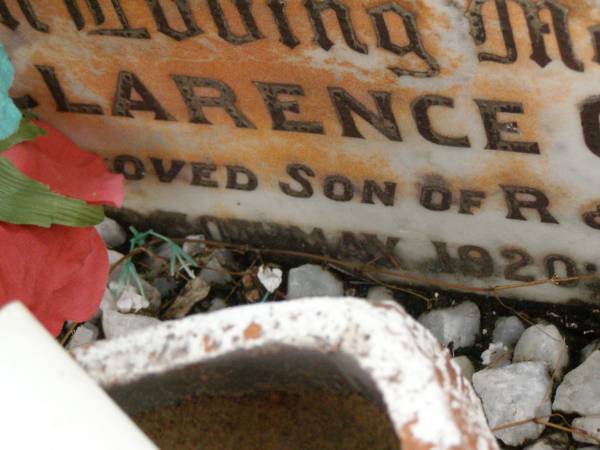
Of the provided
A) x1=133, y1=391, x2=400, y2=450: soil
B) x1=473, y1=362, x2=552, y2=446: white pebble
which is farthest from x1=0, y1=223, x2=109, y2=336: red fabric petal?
x1=473, y1=362, x2=552, y2=446: white pebble

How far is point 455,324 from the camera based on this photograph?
56.1 inches

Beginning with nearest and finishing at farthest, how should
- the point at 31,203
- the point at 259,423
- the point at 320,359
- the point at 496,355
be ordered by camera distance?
the point at 320,359, the point at 259,423, the point at 31,203, the point at 496,355

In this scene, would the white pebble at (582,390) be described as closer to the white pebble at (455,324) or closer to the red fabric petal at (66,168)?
the white pebble at (455,324)

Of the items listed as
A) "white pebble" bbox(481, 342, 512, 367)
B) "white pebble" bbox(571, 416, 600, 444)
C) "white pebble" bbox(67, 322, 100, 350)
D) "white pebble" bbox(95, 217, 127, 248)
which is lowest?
"white pebble" bbox(571, 416, 600, 444)

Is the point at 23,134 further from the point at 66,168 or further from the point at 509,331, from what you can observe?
the point at 509,331

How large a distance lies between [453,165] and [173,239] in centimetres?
49

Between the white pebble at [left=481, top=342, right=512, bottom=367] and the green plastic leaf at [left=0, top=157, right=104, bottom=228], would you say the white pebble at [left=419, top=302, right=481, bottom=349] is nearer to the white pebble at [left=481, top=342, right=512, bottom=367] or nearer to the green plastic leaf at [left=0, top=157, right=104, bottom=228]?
the white pebble at [left=481, top=342, right=512, bottom=367]

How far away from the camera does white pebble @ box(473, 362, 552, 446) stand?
4.37 ft

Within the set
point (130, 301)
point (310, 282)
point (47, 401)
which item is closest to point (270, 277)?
point (310, 282)

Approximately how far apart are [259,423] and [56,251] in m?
0.43

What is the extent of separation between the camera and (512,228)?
130cm

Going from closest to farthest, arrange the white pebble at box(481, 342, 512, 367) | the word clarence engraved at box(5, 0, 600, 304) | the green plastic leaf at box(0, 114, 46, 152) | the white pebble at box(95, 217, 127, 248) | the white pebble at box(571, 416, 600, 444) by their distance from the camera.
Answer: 1. the word clarence engraved at box(5, 0, 600, 304)
2. the green plastic leaf at box(0, 114, 46, 152)
3. the white pebble at box(571, 416, 600, 444)
4. the white pebble at box(481, 342, 512, 367)
5. the white pebble at box(95, 217, 127, 248)

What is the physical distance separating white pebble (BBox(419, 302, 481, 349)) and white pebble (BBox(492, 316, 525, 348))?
0.10 ft

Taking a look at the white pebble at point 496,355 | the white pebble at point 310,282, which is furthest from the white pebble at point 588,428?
the white pebble at point 310,282
